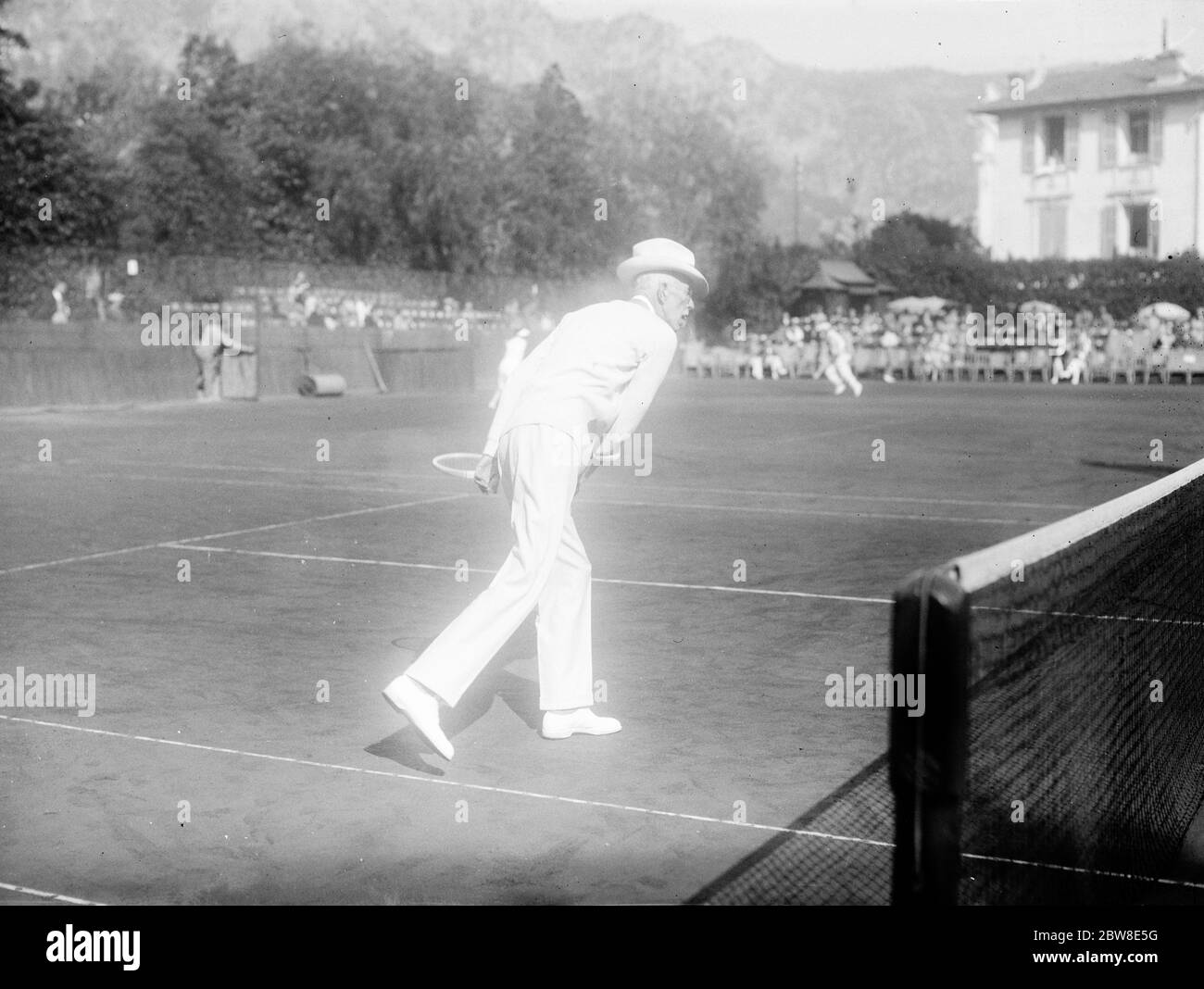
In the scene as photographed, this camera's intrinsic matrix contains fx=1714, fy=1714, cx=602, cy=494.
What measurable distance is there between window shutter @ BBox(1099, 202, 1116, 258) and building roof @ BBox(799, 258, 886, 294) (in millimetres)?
9518

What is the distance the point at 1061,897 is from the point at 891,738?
6.25 feet

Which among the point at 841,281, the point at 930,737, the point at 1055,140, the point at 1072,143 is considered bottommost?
the point at 930,737

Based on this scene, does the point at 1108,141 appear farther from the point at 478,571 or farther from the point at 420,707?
the point at 420,707

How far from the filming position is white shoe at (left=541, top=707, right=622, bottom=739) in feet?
21.3

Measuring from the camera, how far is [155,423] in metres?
27.3

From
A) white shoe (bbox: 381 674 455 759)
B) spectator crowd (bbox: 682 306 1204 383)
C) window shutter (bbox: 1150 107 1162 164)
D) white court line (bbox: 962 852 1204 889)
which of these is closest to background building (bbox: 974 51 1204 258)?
window shutter (bbox: 1150 107 1162 164)

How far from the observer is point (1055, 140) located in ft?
245

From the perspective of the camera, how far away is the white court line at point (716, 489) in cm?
1549

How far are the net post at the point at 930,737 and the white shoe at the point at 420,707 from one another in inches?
124

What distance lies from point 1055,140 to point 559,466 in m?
73.1

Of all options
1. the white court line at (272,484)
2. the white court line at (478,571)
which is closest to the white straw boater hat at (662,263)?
the white court line at (478,571)

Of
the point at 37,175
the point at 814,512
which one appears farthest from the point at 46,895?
the point at 37,175

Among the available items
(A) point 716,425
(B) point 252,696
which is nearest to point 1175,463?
(A) point 716,425
